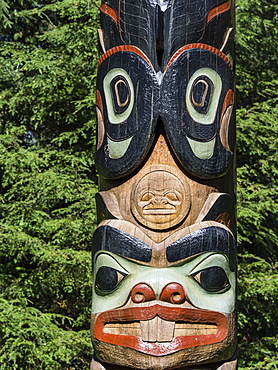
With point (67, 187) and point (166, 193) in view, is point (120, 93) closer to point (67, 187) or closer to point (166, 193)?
point (166, 193)

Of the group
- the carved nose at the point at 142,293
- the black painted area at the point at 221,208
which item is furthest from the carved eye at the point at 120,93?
the carved nose at the point at 142,293

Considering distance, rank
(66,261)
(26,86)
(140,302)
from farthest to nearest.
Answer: (26,86) → (66,261) → (140,302)

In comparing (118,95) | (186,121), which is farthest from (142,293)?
(118,95)

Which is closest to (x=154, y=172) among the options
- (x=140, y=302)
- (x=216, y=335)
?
(x=140, y=302)

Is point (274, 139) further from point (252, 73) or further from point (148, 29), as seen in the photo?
point (148, 29)

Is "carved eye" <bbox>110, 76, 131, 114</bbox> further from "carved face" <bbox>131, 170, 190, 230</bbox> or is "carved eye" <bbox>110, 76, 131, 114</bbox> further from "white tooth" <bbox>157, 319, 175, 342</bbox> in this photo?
"white tooth" <bbox>157, 319, 175, 342</bbox>

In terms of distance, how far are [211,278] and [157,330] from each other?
1.49 feet

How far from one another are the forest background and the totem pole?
3.66m

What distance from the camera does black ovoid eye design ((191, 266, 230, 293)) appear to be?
11.3ft

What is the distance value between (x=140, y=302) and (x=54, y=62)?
555cm

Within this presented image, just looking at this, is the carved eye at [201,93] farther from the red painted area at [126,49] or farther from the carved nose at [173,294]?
the carved nose at [173,294]

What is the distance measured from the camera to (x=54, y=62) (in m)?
8.21

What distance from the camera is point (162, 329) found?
333cm

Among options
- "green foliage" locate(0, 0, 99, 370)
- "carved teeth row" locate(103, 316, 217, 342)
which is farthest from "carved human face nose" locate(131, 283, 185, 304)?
"green foliage" locate(0, 0, 99, 370)
